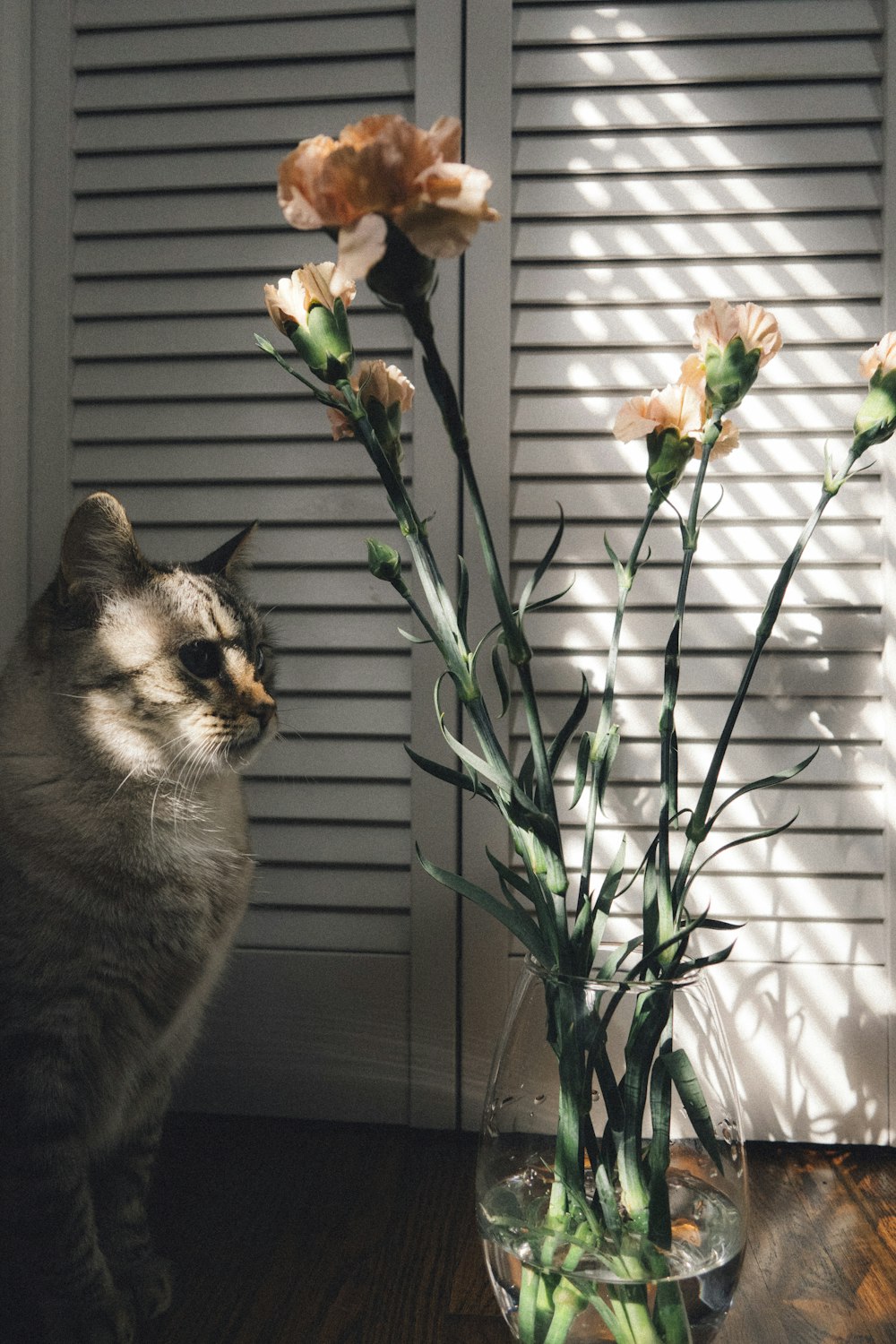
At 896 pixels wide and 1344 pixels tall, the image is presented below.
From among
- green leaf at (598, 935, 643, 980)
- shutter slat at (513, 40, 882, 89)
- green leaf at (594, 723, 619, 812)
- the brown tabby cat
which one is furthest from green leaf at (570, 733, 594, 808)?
shutter slat at (513, 40, 882, 89)

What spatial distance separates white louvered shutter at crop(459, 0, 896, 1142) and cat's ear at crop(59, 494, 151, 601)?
1.49ft

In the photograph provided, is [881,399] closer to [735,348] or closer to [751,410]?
[735,348]

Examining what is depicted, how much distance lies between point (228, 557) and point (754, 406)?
615 millimetres

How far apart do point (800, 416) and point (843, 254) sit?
187mm

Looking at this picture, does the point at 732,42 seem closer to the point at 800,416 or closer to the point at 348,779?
the point at 800,416

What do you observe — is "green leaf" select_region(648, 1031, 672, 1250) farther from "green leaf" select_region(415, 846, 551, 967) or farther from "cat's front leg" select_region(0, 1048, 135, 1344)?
"cat's front leg" select_region(0, 1048, 135, 1344)

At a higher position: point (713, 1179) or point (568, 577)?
point (568, 577)

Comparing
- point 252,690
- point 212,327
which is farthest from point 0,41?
point 252,690

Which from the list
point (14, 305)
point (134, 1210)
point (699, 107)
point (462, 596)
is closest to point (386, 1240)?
point (134, 1210)

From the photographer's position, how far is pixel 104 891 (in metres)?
0.80

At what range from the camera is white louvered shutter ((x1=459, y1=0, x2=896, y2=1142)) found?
101 cm

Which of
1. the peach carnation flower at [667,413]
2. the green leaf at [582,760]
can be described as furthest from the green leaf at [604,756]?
the peach carnation flower at [667,413]

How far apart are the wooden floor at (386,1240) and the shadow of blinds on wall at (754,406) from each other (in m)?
0.13

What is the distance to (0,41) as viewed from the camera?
3.41ft
